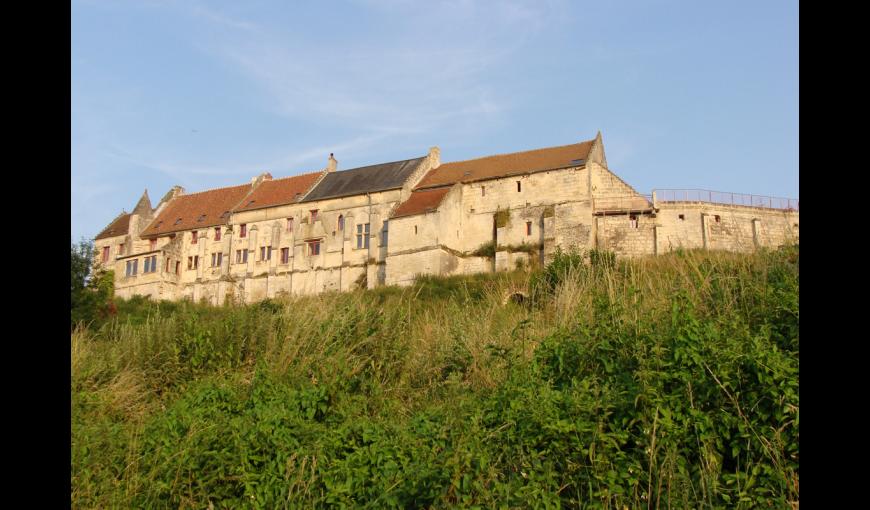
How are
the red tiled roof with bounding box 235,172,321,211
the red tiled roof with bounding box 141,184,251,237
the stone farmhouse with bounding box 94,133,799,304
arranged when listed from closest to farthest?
1. the stone farmhouse with bounding box 94,133,799,304
2. the red tiled roof with bounding box 235,172,321,211
3. the red tiled roof with bounding box 141,184,251,237

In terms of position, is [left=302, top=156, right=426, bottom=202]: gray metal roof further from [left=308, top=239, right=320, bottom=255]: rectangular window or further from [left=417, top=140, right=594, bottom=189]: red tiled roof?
[left=308, top=239, right=320, bottom=255]: rectangular window

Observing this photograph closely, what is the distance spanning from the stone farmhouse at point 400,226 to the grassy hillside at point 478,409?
22.3 m

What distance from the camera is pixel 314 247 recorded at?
142ft

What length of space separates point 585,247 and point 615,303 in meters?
28.5

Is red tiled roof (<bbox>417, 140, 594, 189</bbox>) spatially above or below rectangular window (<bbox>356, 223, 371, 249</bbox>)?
above

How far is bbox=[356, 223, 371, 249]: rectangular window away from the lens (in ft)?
138

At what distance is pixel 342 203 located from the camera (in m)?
43.5

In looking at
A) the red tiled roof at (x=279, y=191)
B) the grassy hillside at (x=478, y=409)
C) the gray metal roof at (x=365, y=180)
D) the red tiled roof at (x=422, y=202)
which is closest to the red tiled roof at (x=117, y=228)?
the red tiled roof at (x=279, y=191)

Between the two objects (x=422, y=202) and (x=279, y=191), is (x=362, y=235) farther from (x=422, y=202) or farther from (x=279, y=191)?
(x=279, y=191)

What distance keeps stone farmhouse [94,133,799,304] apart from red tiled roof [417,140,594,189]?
0.36ft

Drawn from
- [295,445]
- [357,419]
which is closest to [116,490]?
[295,445]

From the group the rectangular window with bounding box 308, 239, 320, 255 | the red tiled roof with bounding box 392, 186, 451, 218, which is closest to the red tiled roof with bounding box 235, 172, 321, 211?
the rectangular window with bounding box 308, 239, 320, 255

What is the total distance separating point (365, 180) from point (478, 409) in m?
37.4
